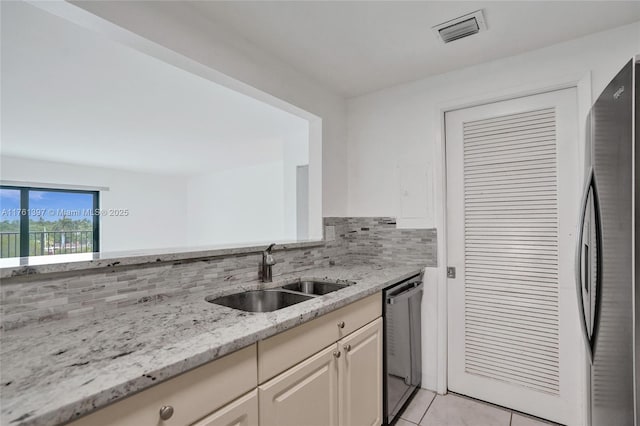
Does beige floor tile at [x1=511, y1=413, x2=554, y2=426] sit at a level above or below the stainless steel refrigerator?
below

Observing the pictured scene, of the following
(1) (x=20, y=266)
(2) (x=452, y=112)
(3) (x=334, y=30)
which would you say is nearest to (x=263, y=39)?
(3) (x=334, y=30)

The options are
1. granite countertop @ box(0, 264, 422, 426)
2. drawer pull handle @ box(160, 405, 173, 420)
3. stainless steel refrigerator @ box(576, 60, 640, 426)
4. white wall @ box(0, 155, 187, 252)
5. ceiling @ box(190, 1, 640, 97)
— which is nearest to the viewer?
granite countertop @ box(0, 264, 422, 426)

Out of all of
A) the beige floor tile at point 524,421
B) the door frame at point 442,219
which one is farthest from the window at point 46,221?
the beige floor tile at point 524,421

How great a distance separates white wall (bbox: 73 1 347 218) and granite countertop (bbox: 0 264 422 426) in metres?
1.23

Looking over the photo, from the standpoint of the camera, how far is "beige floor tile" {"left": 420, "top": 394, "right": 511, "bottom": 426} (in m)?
2.01

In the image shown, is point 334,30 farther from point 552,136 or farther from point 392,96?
point 552,136

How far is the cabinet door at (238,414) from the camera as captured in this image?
3.07ft

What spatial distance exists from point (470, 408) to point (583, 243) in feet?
4.40

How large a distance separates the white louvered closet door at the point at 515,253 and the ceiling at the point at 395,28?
37 cm

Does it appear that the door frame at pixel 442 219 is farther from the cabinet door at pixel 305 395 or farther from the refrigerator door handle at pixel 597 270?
the cabinet door at pixel 305 395

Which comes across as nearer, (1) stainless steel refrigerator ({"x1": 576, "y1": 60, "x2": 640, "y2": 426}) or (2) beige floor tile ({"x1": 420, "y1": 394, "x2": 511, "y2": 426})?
(1) stainless steel refrigerator ({"x1": 576, "y1": 60, "x2": 640, "y2": 426})

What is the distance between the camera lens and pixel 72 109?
3.07 meters

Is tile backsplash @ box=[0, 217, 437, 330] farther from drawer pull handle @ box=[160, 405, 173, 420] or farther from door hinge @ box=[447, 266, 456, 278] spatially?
drawer pull handle @ box=[160, 405, 173, 420]

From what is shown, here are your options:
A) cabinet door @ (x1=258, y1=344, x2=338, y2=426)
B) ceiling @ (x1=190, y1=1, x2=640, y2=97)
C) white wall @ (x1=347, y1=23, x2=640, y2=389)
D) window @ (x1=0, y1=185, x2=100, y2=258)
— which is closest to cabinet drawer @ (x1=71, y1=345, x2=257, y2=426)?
cabinet door @ (x1=258, y1=344, x2=338, y2=426)
